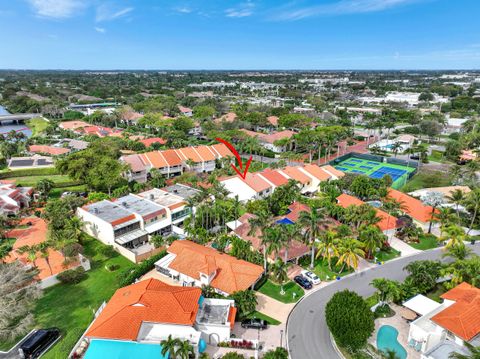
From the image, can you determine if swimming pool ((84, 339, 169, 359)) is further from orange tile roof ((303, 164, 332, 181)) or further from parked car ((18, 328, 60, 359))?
orange tile roof ((303, 164, 332, 181))

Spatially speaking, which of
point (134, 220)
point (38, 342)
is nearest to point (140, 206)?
point (134, 220)

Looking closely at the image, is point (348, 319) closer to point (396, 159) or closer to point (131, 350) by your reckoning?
point (131, 350)

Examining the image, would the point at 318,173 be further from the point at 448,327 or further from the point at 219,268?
the point at 448,327

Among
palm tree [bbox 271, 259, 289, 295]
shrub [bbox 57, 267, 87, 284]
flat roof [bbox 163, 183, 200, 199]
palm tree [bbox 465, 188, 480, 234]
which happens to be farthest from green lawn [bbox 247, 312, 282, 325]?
palm tree [bbox 465, 188, 480, 234]

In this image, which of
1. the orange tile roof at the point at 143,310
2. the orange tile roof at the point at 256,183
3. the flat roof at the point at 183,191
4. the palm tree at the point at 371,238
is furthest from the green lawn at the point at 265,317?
the orange tile roof at the point at 256,183

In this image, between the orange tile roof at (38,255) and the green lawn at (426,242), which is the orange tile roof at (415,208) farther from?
the orange tile roof at (38,255)
